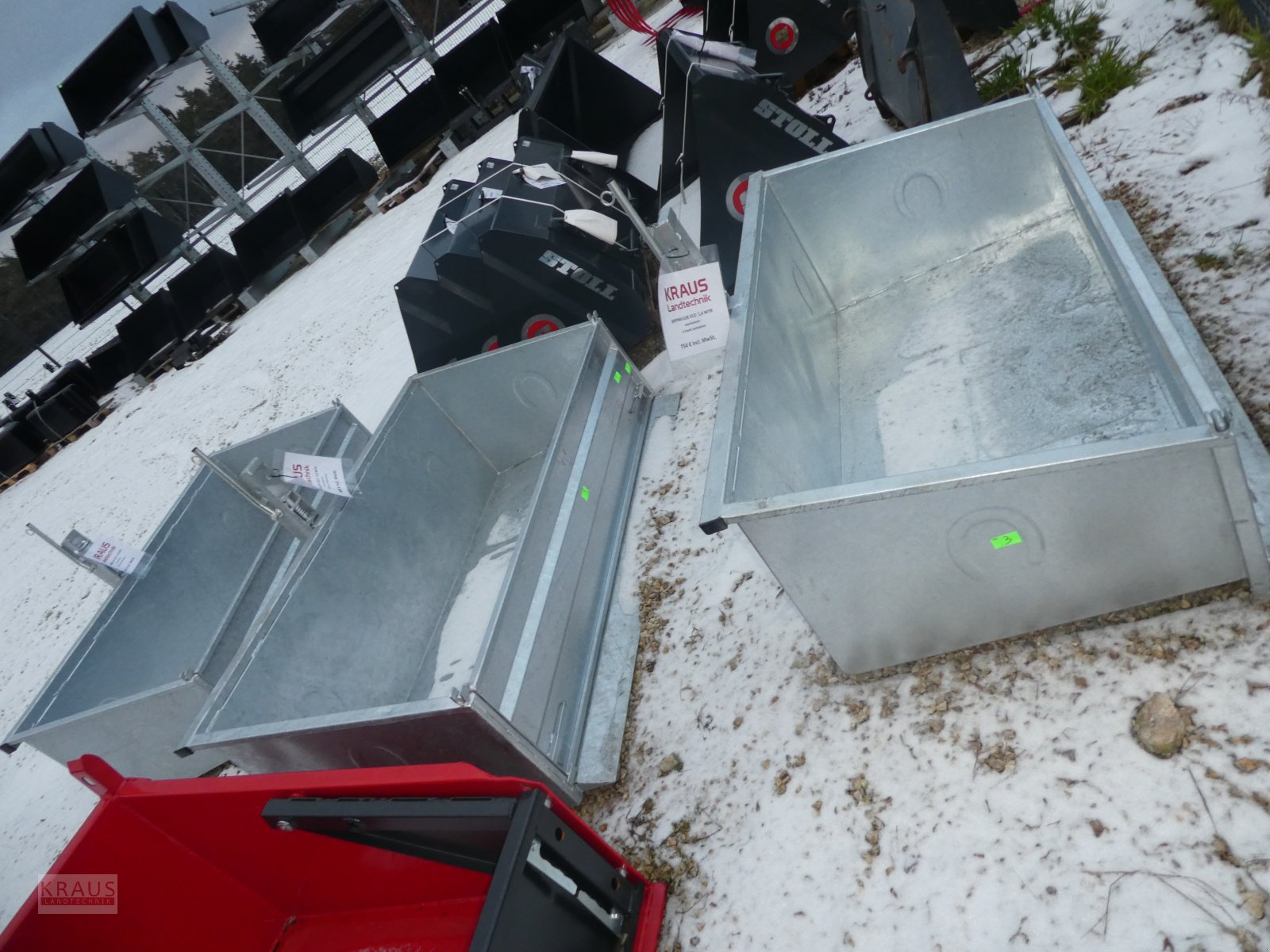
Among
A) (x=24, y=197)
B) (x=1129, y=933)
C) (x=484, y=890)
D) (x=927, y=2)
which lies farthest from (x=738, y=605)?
(x=24, y=197)

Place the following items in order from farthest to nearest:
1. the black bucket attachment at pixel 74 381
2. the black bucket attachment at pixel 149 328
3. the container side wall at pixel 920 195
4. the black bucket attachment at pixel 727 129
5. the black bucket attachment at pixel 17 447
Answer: the black bucket attachment at pixel 149 328
the black bucket attachment at pixel 74 381
the black bucket attachment at pixel 17 447
the black bucket attachment at pixel 727 129
the container side wall at pixel 920 195

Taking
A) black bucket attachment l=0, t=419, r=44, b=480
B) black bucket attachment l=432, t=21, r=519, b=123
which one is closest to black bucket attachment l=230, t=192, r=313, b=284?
black bucket attachment l=432, t=21, r=519, b=123

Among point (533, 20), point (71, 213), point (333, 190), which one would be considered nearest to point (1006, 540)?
point (533, 20)

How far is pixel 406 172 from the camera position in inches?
364

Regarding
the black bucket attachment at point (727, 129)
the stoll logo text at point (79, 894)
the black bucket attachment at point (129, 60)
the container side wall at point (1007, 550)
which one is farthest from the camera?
the black bucket attachment at point (129, 60)

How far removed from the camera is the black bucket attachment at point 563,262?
3.12 meters

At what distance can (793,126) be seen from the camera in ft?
9.87

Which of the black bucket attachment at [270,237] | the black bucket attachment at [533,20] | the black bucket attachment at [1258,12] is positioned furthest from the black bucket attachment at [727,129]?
the black bucket attachment at [270,237]

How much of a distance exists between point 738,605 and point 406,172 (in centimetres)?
873

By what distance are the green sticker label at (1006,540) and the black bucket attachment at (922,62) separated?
5.98 ft

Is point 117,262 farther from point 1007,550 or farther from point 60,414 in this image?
point 1007,550

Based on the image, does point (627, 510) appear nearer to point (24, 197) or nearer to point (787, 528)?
point (787, 528)

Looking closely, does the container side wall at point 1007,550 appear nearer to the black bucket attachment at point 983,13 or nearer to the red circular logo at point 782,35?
the black bucket attachment at point 983,13

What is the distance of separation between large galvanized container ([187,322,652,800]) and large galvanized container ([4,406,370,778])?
0.20 metres
